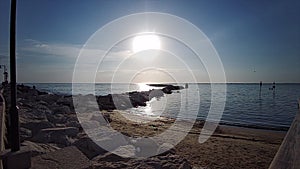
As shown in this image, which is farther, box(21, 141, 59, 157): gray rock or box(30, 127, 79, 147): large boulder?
box(30, 127, 79, 147): large boulder

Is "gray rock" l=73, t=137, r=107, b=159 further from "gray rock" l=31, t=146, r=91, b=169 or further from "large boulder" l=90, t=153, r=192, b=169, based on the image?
"large boulder" l=90, t=153, r=192, b=169

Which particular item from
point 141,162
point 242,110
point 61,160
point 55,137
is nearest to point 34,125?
point 55,137

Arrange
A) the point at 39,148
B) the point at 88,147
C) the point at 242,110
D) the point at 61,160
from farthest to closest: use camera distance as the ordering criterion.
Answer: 1. the point at 242,110
2. the point at 88,147
3. the point at 39,148
4. the point at 61,160

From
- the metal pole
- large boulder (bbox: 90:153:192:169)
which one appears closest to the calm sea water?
large boulder (bbox: 90:153:192:169)

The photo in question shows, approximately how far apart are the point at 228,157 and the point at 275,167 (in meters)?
4.01

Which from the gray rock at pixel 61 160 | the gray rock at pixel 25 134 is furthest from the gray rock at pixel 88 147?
the gray rock at pixel 25 134

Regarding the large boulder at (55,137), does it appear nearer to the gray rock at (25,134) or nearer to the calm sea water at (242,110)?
the gray rock at (25,134)

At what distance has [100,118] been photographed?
1156 centimetres

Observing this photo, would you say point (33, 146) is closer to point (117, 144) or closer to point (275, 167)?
point (117, 144)

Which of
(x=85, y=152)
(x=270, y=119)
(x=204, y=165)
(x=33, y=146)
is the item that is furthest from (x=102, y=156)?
(x=270, y=119)

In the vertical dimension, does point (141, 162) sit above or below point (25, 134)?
below

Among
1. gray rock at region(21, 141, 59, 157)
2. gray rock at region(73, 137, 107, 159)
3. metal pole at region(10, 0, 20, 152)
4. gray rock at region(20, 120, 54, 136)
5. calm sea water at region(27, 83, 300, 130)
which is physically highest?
metal pole at region(10, 0, 20, 152)

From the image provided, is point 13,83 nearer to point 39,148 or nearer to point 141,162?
point 39,148

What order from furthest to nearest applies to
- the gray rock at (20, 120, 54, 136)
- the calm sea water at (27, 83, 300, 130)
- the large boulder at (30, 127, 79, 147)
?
the calm sea water at (27, 83, 300, 130) < the gray rock at (20, 120, 54, 136) < the large boulder at (30, 127, 79, 147)
